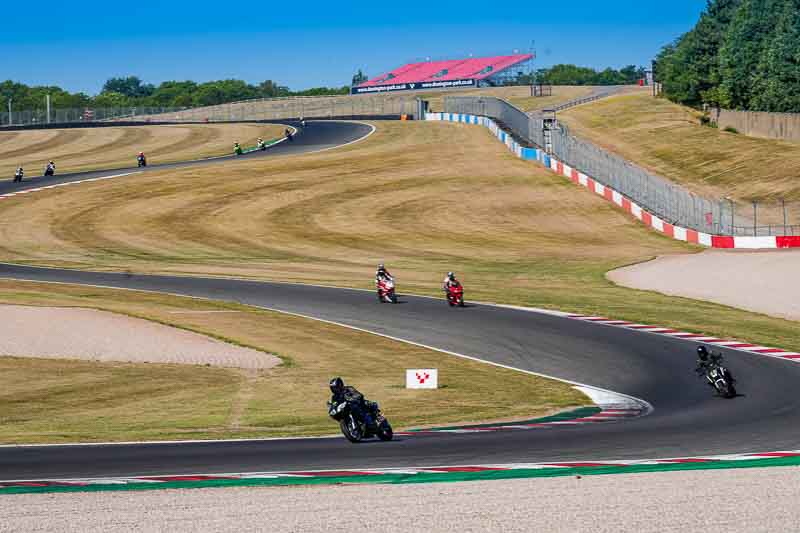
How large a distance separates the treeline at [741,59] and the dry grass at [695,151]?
4569 millimetres

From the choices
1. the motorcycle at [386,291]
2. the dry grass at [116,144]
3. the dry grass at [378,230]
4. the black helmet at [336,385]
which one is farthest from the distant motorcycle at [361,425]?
the dry grass at [116,144]

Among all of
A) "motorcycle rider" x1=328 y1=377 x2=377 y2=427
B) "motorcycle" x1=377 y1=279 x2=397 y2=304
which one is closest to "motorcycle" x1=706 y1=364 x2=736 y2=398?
"motorcycle rider" x1=328 y1=377 x2=377 y2=427

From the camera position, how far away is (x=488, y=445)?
61.2 ft

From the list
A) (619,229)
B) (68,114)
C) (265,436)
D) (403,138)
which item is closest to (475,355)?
(265,436)

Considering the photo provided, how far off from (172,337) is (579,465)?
17581 millimetres

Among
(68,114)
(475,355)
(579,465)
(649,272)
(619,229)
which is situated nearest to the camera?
(579,465)

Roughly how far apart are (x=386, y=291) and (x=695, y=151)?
199 feet

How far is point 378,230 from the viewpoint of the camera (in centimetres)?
6369

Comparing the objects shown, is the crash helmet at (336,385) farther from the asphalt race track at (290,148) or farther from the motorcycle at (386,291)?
the asphalt race track at (290,148)

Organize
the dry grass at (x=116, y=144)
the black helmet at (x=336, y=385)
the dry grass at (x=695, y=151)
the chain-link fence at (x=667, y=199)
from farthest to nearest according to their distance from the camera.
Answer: the dry grass at (x=116, y=144) < the dry grass at (x=695, y=151) < the chain-link fence at (x=667, y=199) < the black helmet at (x=336, y=385)

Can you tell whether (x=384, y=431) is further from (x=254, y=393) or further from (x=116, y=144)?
(x=116, y=144)

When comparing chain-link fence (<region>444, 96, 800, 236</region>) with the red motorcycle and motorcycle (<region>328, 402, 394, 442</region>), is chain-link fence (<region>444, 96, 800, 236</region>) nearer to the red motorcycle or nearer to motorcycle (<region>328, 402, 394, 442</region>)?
the red motorcycle

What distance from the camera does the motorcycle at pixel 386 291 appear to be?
39562 millimetres

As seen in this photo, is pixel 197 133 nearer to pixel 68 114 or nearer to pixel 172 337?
pixel 68 114
